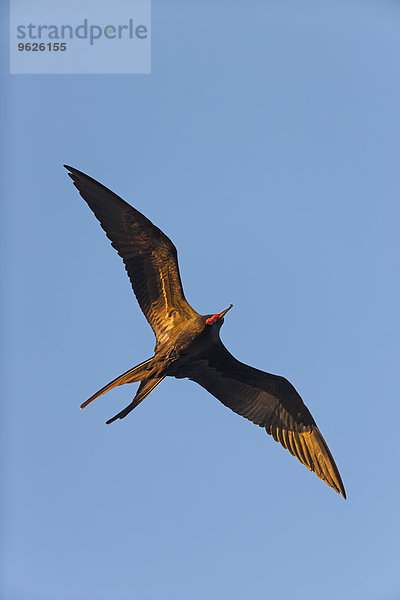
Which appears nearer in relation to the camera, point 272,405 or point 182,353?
point 182,353

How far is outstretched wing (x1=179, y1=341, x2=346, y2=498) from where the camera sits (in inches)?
347

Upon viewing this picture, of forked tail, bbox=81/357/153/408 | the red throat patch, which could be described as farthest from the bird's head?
forked tail, bbox=81/357/153/408

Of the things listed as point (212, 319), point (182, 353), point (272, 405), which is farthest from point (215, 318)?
point (272, 405)

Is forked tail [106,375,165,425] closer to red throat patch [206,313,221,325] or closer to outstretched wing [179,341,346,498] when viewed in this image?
red throat patch [206,313,221,325]

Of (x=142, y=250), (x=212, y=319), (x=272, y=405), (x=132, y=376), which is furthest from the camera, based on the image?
A: (x=272, y=405)

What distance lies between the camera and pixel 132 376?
7852mm

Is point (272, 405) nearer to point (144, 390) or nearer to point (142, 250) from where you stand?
point (144, 390)

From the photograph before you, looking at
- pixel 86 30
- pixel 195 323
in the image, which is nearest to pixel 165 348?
pixel 195 323

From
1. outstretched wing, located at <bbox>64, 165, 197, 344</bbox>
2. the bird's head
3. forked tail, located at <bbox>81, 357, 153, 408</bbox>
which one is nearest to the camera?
forked tail, located at <bbox>81, 357, 153, 408</bbox>

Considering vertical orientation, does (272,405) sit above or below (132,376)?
below

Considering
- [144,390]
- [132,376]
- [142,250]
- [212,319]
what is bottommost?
[144,390]

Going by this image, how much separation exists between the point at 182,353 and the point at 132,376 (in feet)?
1.96

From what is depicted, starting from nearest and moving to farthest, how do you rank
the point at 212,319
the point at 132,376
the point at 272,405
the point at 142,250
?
the point at 132,376 < the point at 212,319 < the point at 142,250 < the point at 272,405

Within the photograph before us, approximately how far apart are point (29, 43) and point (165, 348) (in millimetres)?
3519
